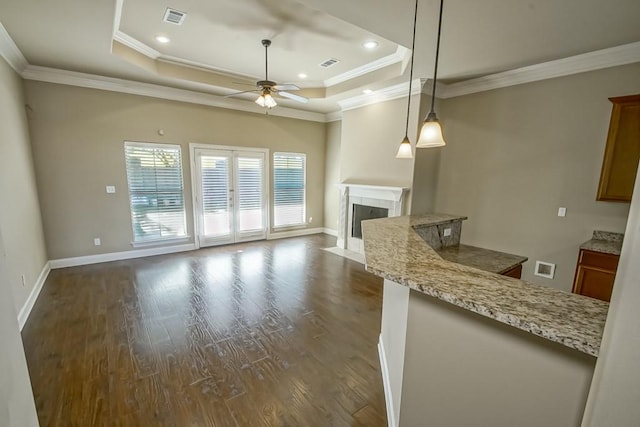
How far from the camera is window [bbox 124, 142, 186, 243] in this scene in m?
4.87

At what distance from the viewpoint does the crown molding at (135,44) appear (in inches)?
137

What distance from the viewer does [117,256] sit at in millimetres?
4852

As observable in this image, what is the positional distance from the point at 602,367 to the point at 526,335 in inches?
11.8

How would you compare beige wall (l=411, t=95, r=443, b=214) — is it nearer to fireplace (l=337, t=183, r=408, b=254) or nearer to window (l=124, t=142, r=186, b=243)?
fireplace (l=337, t=183, r=408, b=254)

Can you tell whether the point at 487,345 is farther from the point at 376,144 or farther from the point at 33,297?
the point at 33,297

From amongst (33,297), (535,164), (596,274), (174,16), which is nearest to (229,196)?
(33,297)

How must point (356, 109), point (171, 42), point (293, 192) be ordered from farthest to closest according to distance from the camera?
point (293, 192), point (356, 109), point (171, 42)

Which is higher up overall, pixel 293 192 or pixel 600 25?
pixel 600 25

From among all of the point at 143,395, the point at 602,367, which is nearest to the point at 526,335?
the point at 602,367

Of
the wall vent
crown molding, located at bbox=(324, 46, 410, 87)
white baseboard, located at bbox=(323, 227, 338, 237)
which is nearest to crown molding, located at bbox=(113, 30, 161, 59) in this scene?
crown molding, located at bbox=(324, 46, 410, 87)

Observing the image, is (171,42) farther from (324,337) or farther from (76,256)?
(324,337)

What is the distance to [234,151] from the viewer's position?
583 centimetres

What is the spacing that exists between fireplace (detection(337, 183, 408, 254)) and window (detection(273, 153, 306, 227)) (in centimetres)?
142

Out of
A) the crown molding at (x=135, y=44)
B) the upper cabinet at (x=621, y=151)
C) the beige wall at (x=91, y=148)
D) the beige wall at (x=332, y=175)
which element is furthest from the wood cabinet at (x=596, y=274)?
the beige wall at (x=91, y=148)
